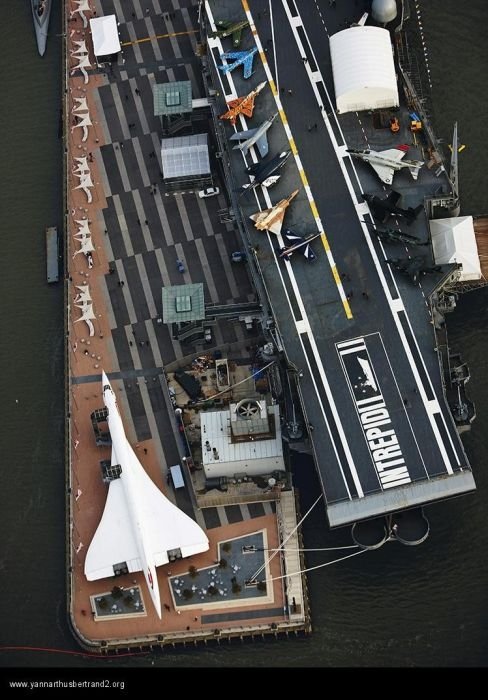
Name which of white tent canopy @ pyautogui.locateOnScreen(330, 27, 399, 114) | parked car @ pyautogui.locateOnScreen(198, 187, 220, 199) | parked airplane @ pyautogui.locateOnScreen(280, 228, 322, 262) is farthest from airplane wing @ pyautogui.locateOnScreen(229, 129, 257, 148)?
parked airplane @ pyautogui.locateOnScreen(280, 228, 322, 262)

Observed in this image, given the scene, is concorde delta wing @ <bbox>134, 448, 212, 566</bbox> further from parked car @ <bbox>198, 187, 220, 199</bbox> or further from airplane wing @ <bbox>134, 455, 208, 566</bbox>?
parked car @ <bbox>198, 187, 220, 199</bbox>

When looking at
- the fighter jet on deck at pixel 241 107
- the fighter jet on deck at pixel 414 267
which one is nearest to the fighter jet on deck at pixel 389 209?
the fighter jet on deck at pixel 414 267

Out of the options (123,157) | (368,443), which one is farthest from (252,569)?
(123,157)

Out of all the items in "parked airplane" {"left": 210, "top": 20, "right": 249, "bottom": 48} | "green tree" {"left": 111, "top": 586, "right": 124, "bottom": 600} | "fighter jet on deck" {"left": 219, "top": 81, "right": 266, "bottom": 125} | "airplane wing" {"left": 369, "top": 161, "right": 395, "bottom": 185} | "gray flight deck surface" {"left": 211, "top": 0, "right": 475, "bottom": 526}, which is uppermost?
"parked airplane" {"left": 210, "top": 20, "right": 249, "bottom": 48}

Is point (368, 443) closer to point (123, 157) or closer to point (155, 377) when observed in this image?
point (155, 377)

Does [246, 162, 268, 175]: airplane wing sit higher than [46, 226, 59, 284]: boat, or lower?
higher

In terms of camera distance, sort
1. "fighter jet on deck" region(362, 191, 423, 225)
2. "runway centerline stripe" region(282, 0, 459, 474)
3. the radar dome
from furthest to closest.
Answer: the radar dome → "fighter jet on deck" region(362, 191, 423, 225) → "runway centerline stripe" region(282, 0, 459, 474)

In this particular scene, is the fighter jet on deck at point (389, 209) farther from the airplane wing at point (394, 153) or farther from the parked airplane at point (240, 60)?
the parked airplane at point (240, 60)

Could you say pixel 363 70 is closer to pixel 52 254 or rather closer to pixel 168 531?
pixel 52 254
